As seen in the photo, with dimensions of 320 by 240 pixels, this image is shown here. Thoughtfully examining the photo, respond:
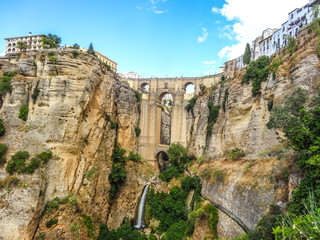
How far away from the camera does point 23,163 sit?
926 inches

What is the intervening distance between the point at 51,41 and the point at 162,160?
27.5 meters

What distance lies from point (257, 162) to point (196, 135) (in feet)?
60.4

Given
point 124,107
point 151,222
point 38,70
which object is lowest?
point 151,222

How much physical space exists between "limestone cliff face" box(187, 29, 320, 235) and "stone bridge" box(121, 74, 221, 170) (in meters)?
8.84

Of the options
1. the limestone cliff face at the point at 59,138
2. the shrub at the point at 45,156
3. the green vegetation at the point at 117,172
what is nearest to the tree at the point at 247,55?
the limestone cliff face at the point at 59,138

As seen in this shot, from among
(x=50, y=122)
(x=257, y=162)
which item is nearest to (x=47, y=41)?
(x=50, y=122)

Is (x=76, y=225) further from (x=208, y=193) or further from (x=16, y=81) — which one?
(x=16, y=81)

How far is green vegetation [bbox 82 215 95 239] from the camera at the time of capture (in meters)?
26.3

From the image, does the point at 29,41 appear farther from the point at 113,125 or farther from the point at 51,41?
the point at 113,125

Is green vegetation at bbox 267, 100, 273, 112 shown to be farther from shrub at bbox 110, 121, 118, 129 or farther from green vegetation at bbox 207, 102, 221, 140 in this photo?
shrub at bbox 110, 121, 118, 129

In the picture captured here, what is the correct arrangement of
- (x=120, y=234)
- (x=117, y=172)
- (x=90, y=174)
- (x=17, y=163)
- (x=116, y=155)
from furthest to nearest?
(x=116, y=155), (x=117, y=172), (x=90, y=174), (x=120, y=234), (x=17, y=163)

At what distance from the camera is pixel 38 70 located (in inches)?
1137

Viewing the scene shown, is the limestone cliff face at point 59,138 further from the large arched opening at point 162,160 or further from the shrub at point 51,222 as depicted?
the large arched opening at point 162,160

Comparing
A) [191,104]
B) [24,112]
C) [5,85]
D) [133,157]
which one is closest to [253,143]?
[191,104]
